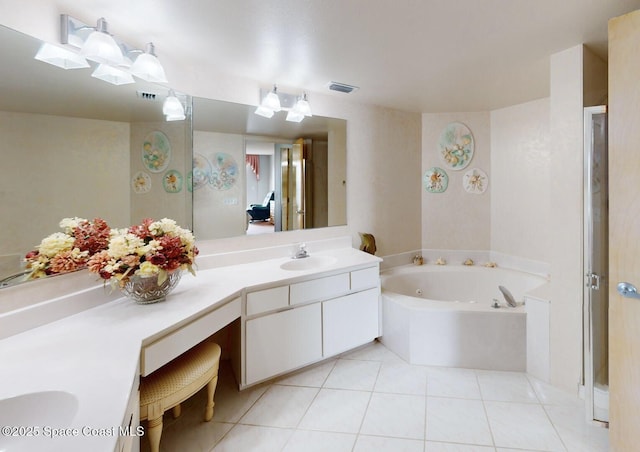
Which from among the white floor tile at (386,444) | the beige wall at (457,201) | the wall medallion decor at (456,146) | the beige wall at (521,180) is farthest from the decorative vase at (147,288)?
the beige wall at (521,180)

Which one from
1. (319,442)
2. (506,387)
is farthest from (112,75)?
(506,387)

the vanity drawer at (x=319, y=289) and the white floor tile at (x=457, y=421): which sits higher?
the vanity drawer at (x=319, y=289)

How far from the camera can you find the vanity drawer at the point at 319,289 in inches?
80.9

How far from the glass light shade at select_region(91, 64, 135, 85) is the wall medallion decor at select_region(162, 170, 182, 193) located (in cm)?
56

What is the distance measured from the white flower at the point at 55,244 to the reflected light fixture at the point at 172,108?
0.96m

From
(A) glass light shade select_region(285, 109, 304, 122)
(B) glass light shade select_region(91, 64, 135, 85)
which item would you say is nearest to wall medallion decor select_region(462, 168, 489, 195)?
(A) glass light shade select_region(285, 109, 304, 122)

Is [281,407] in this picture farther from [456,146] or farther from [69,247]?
[456,146]

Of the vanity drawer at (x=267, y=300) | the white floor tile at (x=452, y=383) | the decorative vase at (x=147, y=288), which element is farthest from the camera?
the white floor tile at (x=452, y=383)

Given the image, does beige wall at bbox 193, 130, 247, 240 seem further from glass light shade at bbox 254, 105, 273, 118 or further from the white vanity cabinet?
the white vanity cabinet

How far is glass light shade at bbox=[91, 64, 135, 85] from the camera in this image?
1.57 meters

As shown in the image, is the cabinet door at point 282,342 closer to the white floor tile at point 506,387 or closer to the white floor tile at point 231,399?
the white floor tile at point 231,399

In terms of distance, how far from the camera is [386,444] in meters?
1.59

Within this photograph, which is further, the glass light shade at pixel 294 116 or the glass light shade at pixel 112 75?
the glass light shade at pixel 294 116

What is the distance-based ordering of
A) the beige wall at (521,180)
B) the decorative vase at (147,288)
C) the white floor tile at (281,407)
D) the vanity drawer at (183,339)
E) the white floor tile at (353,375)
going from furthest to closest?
the beige wall at (521,180), the white floor tile at (353,375), the white floor tile at (281,407), the decorative vase at (147,288), the vanity drawer at (183,339)
